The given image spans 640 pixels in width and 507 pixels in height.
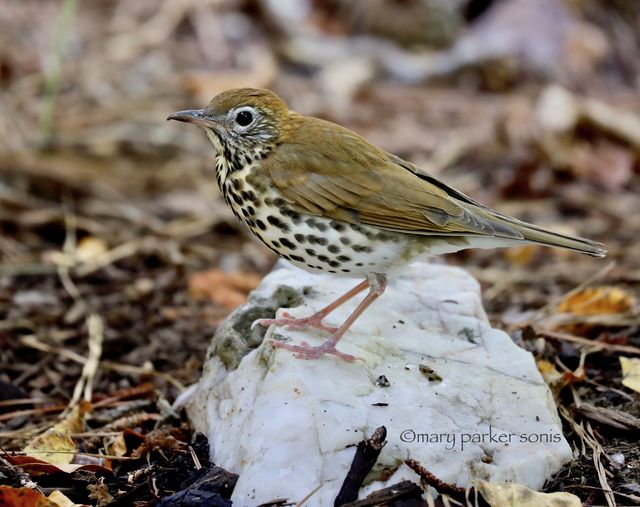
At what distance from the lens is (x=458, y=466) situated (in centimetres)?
312

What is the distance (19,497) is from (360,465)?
1.12 m

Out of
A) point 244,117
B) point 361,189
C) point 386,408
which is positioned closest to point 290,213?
point 361,189

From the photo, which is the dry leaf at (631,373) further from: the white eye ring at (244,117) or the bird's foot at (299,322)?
the white eye ring at (244,117)

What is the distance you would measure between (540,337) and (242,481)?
1.87 m

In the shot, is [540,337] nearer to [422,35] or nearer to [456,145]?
[456,145]

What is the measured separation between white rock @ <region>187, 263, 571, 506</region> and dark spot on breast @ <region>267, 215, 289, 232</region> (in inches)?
15.3

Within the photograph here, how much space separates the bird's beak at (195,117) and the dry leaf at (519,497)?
1.96 meters

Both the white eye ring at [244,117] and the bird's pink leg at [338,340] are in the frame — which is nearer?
the bird's pink leg at [338,340]

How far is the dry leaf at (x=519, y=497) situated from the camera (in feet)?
9.84

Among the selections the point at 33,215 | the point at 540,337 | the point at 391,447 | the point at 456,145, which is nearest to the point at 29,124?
the point at 33,215

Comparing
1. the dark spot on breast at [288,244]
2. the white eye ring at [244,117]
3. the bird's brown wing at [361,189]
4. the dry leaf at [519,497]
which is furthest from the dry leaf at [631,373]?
the white eye ring at [244,117]

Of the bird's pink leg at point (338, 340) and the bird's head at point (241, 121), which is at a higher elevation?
the bird's head at point (241, 121)

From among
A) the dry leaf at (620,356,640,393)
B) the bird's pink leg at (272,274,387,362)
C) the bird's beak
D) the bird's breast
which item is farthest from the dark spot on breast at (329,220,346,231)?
the dry leaf at (620,356,640,393)

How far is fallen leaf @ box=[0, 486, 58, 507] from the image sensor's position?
10.0 feet
